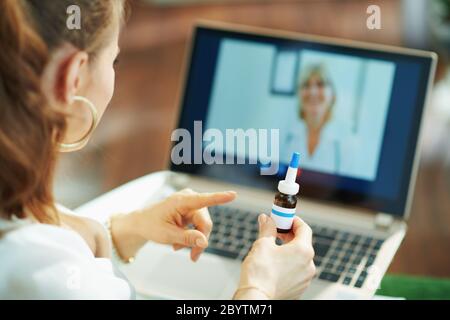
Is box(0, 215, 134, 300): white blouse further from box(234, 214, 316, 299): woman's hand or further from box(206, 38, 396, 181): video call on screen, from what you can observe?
box(206, 38, 396, 181): video call on screen

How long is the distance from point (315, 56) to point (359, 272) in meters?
0.29

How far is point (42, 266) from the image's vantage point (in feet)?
1.64

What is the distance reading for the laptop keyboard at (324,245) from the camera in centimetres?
74

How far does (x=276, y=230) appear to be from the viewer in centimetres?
57

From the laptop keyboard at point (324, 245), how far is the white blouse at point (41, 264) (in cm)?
29

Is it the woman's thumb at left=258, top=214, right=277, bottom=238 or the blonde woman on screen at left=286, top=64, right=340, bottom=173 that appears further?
the blonde woman on screen at left=286, top=64, right=340, bottom=173

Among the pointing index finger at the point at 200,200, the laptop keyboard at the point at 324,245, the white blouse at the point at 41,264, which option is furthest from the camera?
the laptop keyboard at the point at 324,245

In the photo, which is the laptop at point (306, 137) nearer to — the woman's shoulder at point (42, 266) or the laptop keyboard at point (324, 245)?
the laptop keyboard at point (324, 245)

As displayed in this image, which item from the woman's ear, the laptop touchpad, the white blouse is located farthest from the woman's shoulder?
the laptop touchpad

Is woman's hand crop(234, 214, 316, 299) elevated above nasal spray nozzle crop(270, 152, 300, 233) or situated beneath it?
situated beneath

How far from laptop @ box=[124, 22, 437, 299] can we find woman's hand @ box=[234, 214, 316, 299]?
0.20 m

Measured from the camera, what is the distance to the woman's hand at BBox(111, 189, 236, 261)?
2.17 ft

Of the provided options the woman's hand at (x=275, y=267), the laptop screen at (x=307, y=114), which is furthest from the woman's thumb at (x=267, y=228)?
the laptop screen at (x=307, y=114)

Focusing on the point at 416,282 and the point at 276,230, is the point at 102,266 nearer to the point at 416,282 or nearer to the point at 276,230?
the point at 276,230
